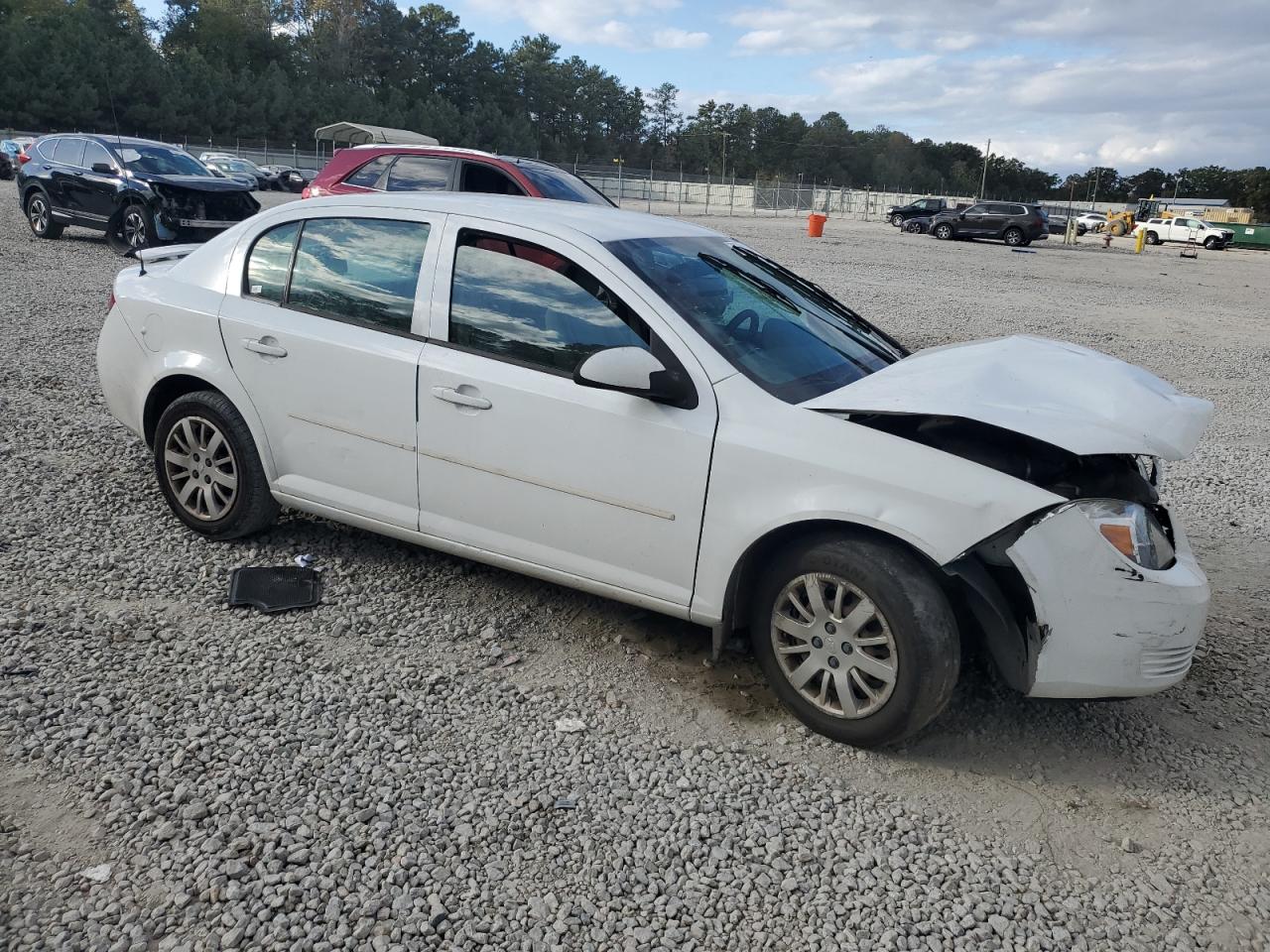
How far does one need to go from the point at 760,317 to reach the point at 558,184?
8.64 meters

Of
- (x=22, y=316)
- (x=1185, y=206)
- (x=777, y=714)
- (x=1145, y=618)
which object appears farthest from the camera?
(x=1185, y=206)

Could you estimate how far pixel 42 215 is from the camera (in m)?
16.2

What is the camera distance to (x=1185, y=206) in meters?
74.1

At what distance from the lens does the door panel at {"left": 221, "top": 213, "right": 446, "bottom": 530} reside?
3.96 metres

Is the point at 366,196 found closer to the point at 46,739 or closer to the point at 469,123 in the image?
the point at 46,739

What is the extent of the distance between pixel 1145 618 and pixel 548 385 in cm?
214

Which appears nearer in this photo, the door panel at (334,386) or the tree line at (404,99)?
the door panel at (334,386)

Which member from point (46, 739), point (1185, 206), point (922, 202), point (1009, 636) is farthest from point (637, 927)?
point (1185, 206)

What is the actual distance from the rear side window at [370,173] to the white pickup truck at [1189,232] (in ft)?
137

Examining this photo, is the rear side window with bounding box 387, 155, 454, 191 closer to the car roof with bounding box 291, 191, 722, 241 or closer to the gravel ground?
the car roof with bounding box 291, 191, 722, 241

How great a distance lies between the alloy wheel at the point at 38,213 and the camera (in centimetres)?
1614

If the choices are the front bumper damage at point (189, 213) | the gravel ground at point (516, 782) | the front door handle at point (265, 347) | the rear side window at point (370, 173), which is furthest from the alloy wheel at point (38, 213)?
the front door handle at point (265, 347)

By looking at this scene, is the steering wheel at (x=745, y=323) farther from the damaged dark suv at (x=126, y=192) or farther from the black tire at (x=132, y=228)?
the black tire at (x=132, y=228)

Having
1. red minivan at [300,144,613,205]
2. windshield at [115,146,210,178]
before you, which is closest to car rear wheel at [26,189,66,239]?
windshield at [115,146,210,178]
